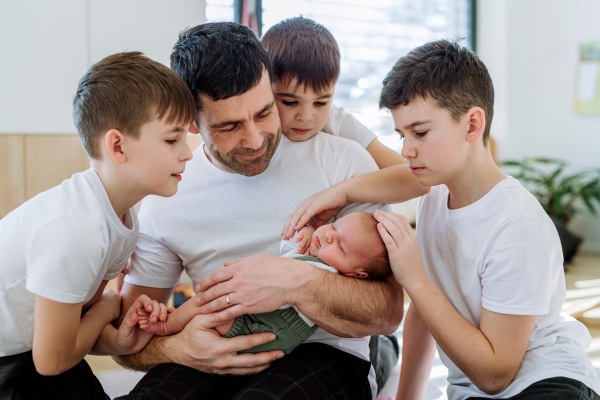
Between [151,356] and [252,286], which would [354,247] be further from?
[151,356]

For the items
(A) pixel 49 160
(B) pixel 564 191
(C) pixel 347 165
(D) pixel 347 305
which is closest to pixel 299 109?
(C) pixel 347 165

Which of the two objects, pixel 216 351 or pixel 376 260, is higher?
pixel 376 260

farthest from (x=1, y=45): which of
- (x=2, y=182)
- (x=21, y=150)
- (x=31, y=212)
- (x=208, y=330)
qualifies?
(x=208, y=330)

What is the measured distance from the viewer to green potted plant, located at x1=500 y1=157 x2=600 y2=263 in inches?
181

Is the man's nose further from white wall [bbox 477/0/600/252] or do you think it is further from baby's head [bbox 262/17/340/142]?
white wall [bbox 477/0/600/252]

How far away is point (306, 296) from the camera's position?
4.14 ft

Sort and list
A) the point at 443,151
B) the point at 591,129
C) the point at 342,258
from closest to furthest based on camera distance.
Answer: the point at 443,151
the point at 342,258
the point at 591,129

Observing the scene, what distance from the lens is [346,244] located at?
1.38 metres

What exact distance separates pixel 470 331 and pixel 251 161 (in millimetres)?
782

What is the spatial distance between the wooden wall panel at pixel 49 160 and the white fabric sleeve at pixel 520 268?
103 inches

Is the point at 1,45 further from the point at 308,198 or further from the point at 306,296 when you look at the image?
the point at 306,296

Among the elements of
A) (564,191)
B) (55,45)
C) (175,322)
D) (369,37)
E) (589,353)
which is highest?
(369,37)

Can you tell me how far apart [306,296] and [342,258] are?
0.62 ft

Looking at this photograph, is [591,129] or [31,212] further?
[591,129]
